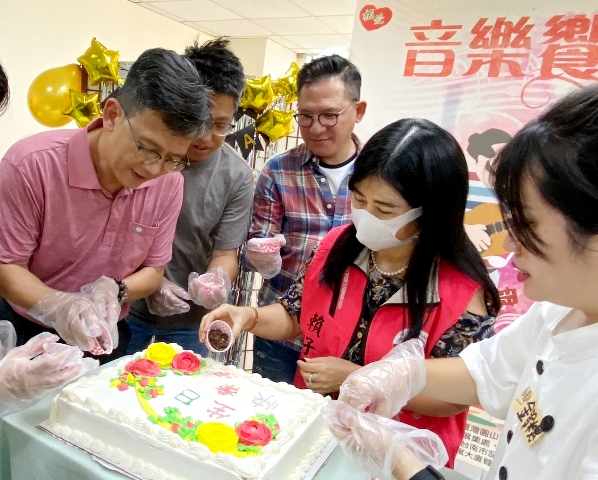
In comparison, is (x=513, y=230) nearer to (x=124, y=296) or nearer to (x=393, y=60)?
(x=124, y=296)

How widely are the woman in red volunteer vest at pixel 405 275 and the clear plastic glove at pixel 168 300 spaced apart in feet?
1.51

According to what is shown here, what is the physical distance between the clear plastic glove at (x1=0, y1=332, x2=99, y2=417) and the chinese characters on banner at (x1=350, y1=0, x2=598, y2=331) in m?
2.17

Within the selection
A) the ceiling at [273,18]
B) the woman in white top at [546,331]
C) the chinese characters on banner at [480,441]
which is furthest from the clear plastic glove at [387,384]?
the ceiling at [273,18]

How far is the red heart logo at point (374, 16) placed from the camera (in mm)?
2898

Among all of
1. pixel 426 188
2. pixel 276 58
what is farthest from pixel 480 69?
pixel 276 58

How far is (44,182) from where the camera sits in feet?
5.12

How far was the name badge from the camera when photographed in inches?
37.3

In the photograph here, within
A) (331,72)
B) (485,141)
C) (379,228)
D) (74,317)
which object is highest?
(331,72)

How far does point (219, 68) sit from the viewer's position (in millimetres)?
1970

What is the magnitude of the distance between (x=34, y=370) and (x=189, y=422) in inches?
15.8

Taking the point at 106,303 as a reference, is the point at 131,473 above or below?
below

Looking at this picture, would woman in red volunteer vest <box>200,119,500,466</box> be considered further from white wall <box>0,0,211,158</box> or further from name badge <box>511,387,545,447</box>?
white wall <box>0,0,211,158</box>

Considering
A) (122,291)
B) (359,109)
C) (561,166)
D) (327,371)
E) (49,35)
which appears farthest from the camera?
(49,35)

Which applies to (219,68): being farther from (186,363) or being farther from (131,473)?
(131,473)
